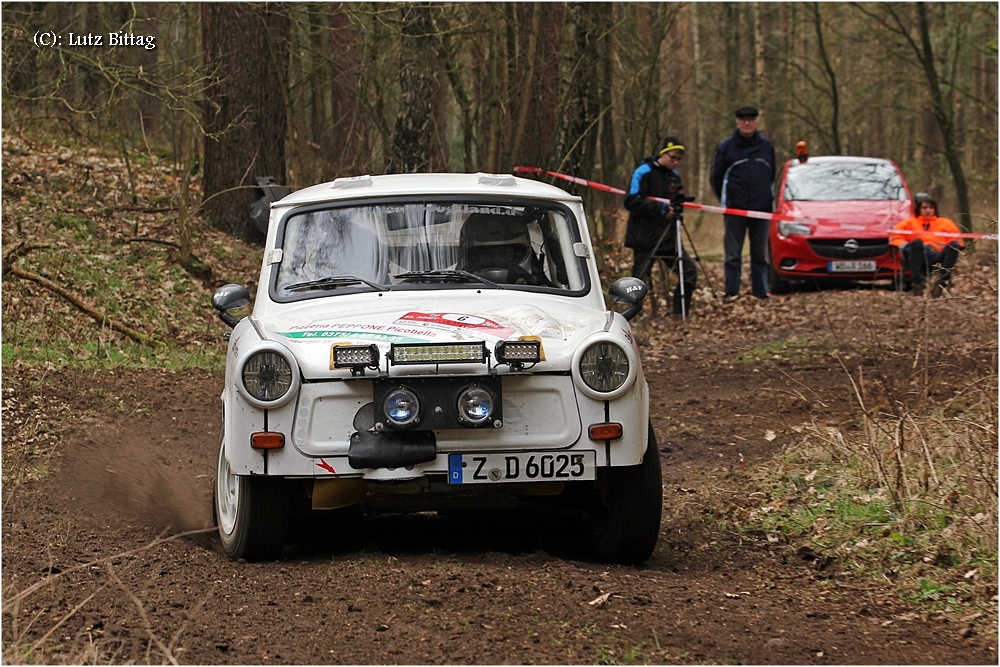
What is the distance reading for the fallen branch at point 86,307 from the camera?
11.8m

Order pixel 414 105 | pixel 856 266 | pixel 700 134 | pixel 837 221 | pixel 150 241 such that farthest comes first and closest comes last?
pixel 700 134 < pixel 837 221 < pixel 856 266 < pixel 414 105 < pixel 150 241

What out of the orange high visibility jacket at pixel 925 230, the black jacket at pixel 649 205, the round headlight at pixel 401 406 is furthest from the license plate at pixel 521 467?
the orange high visibility jacket at pixel 925 230

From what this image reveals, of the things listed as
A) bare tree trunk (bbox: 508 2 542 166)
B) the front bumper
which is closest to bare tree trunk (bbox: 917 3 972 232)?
bare tree trunk (bbox: 508 2 542 166)

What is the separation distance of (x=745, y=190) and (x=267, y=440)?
37.8 ft

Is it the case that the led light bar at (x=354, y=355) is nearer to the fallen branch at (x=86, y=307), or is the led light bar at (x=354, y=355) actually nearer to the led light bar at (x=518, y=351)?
the led light bar at (x=518, y=351)

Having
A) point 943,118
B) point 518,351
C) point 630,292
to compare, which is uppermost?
point 943,118

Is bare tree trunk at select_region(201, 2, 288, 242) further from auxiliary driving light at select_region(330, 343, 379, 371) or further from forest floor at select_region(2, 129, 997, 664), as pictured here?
auxiliary driving light at select_region(330, 343, 379, 371)

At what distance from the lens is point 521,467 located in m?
5.57

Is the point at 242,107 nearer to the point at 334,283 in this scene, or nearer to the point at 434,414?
the point at 334,283

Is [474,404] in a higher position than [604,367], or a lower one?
lower

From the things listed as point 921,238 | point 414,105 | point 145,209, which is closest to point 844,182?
point 921,238

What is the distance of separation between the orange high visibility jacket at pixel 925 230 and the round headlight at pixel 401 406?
1133 cm

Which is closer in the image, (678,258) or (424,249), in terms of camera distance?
(424,249)

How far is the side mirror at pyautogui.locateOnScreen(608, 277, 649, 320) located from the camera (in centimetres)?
660
